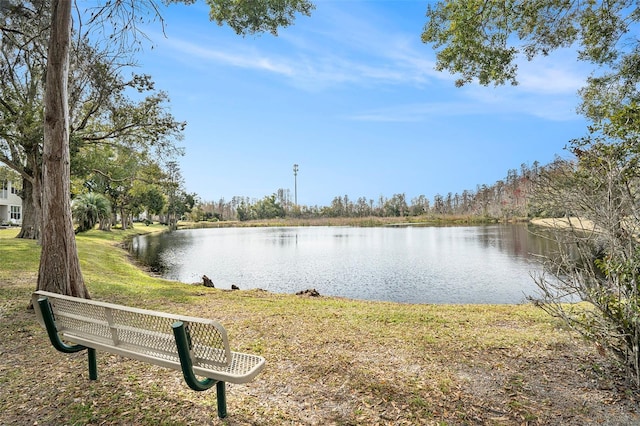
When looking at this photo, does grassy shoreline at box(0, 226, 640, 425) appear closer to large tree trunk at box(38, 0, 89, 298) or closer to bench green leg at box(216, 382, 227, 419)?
bench green leg at box(216, 382, 227, 419)

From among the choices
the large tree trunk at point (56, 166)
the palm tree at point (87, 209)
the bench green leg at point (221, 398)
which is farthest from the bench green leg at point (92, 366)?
the palm tree at point (87, 209)

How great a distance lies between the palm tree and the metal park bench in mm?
30269

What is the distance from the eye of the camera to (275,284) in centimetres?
1288

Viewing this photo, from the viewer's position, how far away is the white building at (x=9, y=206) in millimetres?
35594

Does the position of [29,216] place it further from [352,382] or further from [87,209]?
[352,382]

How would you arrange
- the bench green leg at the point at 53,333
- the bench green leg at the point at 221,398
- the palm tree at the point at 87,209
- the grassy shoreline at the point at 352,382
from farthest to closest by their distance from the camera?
the palm tree at the point at 87,209
the bench green leg at the point at 53,333
the grassy shoreline at the point at 352,382
the bench green leg at the point at 221,398

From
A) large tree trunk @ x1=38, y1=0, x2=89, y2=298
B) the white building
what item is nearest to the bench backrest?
large tree trunk @ x1=38, y1=0, x2=89, y2=298

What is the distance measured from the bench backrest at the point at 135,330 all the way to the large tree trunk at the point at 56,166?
223 cm

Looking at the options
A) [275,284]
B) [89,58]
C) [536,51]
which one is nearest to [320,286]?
[275,284]

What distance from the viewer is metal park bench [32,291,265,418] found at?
2.44 m

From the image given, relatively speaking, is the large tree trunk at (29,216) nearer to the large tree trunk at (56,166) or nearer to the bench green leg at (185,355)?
the large tree trunk at (56,166)

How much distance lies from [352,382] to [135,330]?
2.00 meters

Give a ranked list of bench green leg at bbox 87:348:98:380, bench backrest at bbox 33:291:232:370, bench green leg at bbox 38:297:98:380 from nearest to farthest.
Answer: bench backrest at bbox 33:291:232:370
bench green leg at bbox 38:297:98:380
bench green leg at bbox 87:348:98:380

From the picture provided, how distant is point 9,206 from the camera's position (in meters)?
37.2
